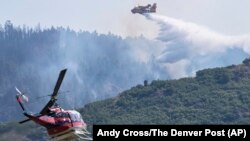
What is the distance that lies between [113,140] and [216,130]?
5.96 meters

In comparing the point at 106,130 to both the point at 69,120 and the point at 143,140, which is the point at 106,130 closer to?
the point at 143,140

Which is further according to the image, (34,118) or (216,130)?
(34,118)

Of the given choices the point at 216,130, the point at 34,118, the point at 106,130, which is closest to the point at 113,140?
the point at 106,130

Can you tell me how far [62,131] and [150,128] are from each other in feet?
117

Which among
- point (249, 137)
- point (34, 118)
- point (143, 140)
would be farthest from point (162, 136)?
point (34, 118)

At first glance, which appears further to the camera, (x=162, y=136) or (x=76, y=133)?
(x=76, y=133)

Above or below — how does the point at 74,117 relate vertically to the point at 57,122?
above

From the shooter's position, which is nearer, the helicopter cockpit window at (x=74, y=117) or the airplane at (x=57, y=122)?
the airplane at (x=57, y=122)

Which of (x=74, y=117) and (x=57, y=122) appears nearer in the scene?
(x=57, y=122)

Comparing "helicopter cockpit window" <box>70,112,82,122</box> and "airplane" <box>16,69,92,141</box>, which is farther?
"helicopter cockpit window" <box>70,112,82,122</box>

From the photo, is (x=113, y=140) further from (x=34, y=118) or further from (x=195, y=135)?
(x=34, y=118)

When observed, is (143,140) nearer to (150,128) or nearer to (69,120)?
(150,128)

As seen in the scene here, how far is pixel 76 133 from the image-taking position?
8981 cm

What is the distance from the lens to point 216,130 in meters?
53.9
